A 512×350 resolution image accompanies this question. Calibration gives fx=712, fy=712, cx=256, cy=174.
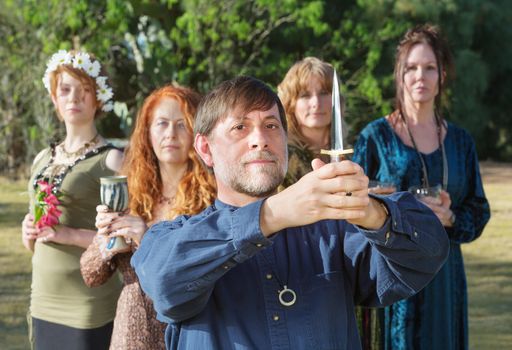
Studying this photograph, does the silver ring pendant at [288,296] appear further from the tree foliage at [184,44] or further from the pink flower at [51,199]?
the tree foliage at [184,44]

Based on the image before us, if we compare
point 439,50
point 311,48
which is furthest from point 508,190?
point 439,50

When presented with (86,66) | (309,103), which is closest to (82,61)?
(86,66)

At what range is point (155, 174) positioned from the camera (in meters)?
3.18

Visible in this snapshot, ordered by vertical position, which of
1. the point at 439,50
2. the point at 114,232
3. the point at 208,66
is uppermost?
the point at 208,66

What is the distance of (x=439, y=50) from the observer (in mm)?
3863

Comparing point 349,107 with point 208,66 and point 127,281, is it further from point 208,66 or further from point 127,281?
point 127,281

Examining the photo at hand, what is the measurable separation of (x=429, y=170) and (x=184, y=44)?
497 inches

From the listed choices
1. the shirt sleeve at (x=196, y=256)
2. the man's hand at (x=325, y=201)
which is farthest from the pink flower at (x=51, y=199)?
the man's hand at (x=325, y=201)

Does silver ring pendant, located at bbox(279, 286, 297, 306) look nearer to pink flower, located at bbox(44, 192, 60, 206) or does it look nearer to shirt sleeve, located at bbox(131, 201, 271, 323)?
shirt sleeve, located at bbox(131, 201, 271, 323)

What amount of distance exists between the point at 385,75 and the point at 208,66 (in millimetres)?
5714

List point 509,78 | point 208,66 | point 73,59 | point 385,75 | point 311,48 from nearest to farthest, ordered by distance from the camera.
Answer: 1. point 73,59
2. point 208,66
3. point 311,48
4. point 385,75
5. point 509,78

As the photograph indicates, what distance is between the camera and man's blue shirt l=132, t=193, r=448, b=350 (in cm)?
162

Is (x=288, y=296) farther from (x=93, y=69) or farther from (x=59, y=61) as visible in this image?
(x=59, y=61)

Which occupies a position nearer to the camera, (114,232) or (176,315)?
(176,315)
